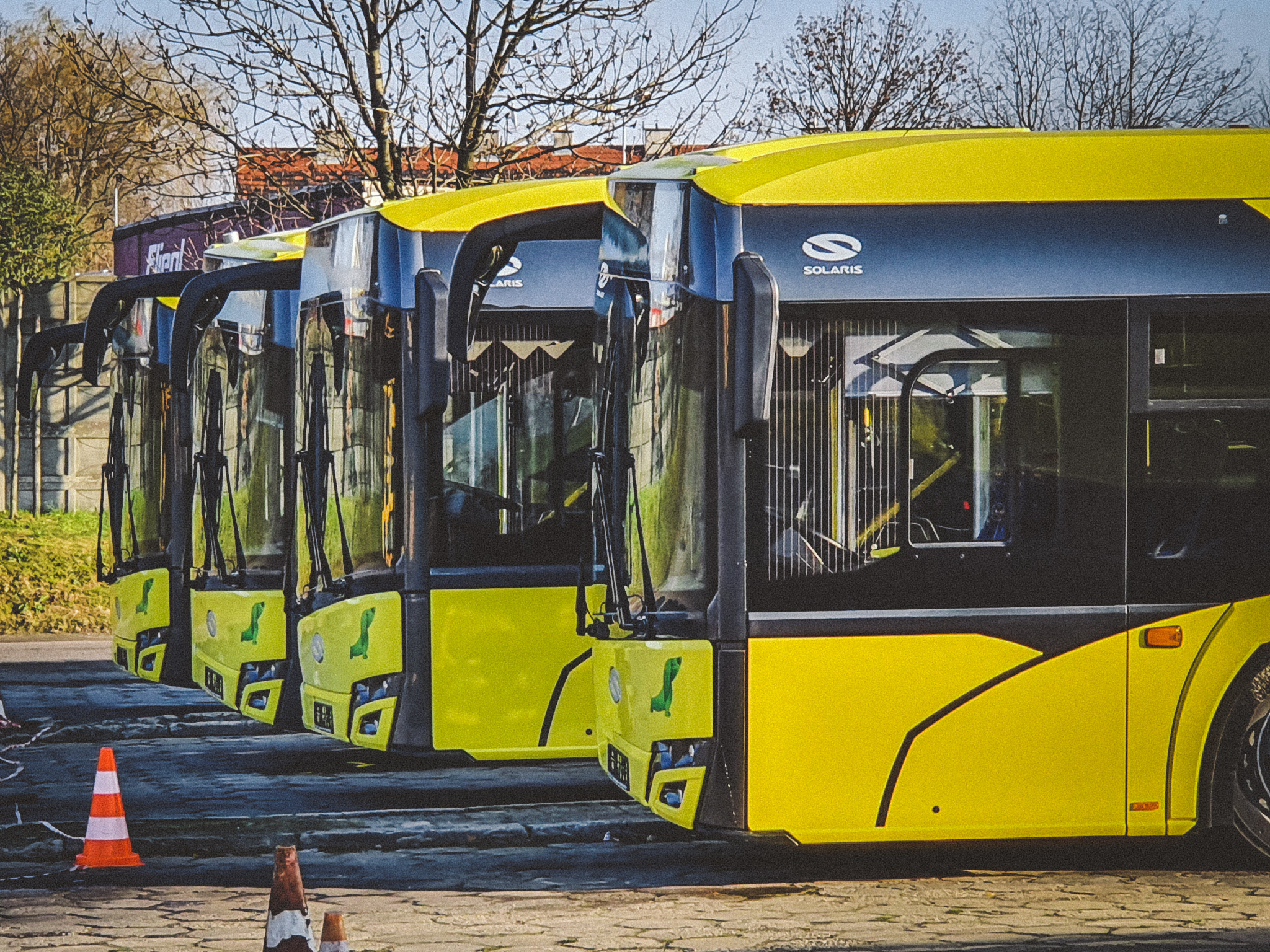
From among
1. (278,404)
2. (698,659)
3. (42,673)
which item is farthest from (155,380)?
(698,659)

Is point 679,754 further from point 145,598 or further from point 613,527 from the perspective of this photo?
point 145,598

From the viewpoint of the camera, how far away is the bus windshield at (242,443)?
36.3 feet

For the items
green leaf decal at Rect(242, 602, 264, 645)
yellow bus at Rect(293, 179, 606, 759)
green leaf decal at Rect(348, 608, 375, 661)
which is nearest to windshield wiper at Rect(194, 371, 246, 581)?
green leaf decal at Rect(242, 602, 264, 645)

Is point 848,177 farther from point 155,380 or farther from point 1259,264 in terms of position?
point 155,380

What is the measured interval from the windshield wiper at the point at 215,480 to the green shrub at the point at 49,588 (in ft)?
30.1

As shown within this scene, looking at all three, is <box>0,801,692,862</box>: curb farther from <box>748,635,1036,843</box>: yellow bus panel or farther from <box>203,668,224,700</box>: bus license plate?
<box>203,668,224,700</box>: bus license plate

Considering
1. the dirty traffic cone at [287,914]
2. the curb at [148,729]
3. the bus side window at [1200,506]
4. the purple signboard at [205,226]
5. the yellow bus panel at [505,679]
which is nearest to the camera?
the dirty traffic cone at [287,914]

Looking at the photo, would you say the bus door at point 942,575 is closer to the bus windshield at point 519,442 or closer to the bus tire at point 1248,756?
the bus tire at point 1248,756

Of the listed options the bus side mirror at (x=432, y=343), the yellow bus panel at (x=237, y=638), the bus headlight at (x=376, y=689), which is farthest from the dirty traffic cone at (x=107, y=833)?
the yellow bus panel at (x=237, y=638)

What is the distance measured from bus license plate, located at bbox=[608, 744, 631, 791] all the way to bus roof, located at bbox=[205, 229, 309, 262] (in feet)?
16.3

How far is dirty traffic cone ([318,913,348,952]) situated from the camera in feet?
13.9

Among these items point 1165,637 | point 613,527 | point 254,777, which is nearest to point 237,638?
point 254,777

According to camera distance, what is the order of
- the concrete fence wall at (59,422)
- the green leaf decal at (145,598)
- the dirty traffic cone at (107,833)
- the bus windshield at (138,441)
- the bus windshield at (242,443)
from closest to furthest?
the dirty traffic cone at (107,833) → the bus windshield at (242,443) → the green leaf decal at (145,598) → the bus windshield at (138,441) → the concrete fence wall at (59,422)

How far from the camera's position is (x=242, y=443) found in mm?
11438
